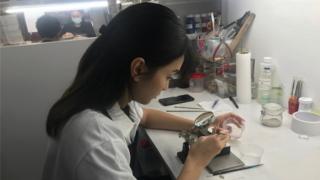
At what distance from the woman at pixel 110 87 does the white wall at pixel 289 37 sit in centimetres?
74

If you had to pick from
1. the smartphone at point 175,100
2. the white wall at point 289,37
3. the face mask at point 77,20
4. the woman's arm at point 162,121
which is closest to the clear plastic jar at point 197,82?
the smartphone at point 175,100

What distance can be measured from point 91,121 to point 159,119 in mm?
628

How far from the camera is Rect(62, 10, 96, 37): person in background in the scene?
208 centimetres

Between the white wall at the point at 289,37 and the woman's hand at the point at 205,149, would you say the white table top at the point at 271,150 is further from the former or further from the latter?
the white wall at the point at 289,37

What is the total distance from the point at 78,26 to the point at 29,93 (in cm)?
55

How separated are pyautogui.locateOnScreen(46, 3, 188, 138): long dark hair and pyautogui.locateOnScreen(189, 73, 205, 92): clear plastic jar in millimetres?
1050

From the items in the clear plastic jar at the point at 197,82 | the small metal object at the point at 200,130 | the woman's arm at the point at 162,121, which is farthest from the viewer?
the clear plastic jar at the point at 197,82

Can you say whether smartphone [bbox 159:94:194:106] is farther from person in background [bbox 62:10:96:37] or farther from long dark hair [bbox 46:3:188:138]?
long dark hair [bbox 46:3:188:138]

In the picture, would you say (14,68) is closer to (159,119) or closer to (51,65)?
(51,65)

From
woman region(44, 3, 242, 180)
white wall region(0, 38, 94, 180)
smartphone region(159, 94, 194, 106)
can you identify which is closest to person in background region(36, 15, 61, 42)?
white wall region(0, 38, 94, 180)

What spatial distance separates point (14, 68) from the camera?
71.9 inches

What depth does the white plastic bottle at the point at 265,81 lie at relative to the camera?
65.6 inches

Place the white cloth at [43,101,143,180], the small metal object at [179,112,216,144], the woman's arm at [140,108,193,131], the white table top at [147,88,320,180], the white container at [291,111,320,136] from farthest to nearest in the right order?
1. the woman's arm at [140,108,193,131]
2. the white container at [291,111,320,136]
3. the small metal object at [179,112,216,144]
4. the white table top at [147,88,320,180]
5. the white cloth at [43,101,143,180]

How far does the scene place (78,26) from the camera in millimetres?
2111
